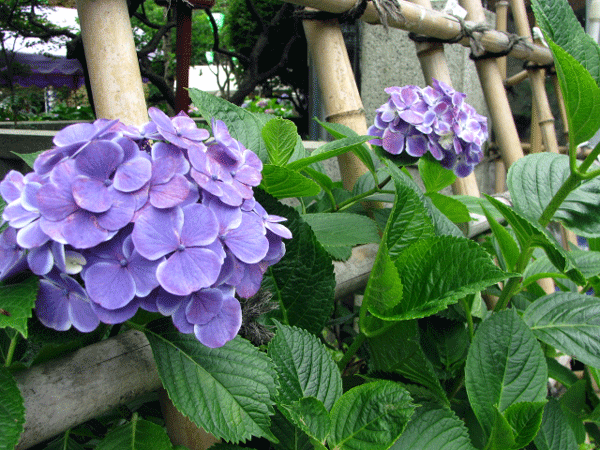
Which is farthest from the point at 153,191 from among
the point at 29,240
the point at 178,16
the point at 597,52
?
the point at 597,52

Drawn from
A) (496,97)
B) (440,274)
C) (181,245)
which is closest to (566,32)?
(440,274)

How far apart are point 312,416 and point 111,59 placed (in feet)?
1.87

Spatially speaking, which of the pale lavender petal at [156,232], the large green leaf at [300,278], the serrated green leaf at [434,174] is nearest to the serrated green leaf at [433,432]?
the large green leaf at [300,278]

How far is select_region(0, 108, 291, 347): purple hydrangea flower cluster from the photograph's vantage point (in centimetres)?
40

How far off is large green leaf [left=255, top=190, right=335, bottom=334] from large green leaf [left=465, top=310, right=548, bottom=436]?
0.77ft

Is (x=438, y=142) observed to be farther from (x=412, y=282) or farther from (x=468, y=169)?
(x=412, y=282)

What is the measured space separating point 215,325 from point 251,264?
0.07m

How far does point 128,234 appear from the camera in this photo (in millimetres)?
423

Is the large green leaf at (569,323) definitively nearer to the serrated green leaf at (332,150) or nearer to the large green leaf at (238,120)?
the serrated green leaf at (332,150)

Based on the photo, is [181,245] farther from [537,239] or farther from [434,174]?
[434,174]

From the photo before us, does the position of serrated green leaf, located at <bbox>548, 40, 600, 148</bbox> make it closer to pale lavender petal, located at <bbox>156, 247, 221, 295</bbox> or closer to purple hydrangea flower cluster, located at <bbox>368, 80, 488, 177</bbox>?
purple hydrangea flower cluster, located at <bbox>368, 80, 488, 177</bbox>

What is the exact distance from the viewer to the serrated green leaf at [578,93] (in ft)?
2.00

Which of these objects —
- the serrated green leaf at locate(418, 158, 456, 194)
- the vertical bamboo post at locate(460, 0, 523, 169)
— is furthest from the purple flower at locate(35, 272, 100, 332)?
the vertical bamboo post at locate(460, 0, 523, 169)

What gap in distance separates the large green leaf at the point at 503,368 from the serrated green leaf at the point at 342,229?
22cm
